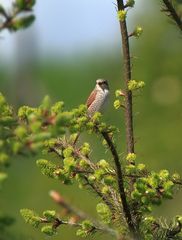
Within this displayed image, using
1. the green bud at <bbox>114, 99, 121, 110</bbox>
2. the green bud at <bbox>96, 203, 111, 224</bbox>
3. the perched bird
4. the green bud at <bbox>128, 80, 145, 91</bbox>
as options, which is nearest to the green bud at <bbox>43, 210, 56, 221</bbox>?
the green bud at <bbox>96, 203, 111, 224</bbox>

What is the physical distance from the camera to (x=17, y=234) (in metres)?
3.28

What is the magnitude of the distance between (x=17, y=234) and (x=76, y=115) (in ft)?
3.75

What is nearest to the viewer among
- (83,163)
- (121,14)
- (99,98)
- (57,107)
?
(57,107)

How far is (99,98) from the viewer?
9000 mm

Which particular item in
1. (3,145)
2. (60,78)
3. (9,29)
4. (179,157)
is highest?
(60,78)

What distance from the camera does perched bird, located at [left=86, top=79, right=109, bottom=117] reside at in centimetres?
858

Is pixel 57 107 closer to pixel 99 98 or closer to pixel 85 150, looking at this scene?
pixel 85 150

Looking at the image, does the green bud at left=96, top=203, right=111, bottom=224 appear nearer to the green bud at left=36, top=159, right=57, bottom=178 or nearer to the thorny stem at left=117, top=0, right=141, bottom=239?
the green bud at left=36, top=159, right=57, bottom=178

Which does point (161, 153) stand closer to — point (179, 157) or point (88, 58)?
point (179, 157)

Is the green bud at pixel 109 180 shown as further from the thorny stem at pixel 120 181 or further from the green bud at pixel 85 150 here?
the green bud at pixel 85 150

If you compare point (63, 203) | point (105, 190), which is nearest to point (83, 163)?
point (105, 190)

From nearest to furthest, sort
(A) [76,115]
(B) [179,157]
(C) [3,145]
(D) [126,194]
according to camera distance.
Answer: (C) [3,145] → (A) [76,115] → (D) [126,194] → (B) [179,157]

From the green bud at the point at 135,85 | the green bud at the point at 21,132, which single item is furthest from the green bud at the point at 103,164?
the green bud at the point at 21,132

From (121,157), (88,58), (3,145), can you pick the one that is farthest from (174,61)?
(88,58)
